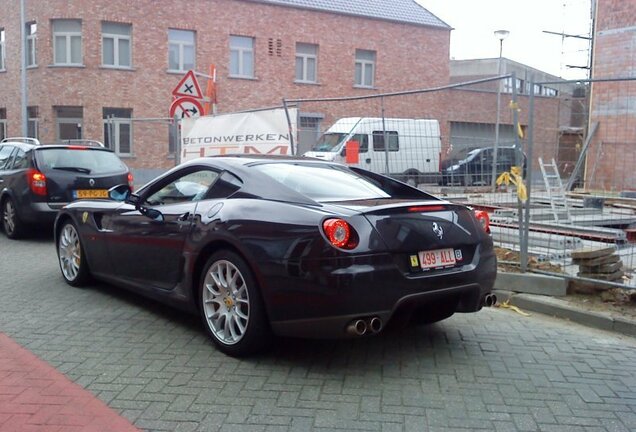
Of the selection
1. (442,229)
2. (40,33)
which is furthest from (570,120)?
(40,33)

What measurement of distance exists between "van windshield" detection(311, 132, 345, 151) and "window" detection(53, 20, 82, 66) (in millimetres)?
15814

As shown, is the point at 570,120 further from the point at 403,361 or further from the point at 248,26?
the point at 248,26

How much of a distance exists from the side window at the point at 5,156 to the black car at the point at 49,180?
258 millimetres

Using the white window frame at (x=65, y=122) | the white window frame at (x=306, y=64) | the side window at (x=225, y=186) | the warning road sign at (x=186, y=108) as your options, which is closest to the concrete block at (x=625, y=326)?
the side window at (x=225, y=186)

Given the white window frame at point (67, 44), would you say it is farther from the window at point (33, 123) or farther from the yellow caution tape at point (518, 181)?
the yellow caution tape at point (518, 181)

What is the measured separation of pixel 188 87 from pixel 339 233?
9371 mm

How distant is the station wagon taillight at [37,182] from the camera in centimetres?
917

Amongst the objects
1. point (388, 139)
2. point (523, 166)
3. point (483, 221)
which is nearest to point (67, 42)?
point (388, 139)

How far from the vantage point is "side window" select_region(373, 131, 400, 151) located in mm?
8555

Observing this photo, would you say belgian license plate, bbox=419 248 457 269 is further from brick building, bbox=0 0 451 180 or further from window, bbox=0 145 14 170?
brick building, bbox=0 0 451 180

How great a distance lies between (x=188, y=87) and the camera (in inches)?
486

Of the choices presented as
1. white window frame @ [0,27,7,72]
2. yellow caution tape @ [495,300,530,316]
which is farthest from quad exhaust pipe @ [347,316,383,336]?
white window frame @ [0,27,7,72]

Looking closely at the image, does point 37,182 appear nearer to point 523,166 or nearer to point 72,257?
point 72,257

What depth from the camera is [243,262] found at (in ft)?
13.7
